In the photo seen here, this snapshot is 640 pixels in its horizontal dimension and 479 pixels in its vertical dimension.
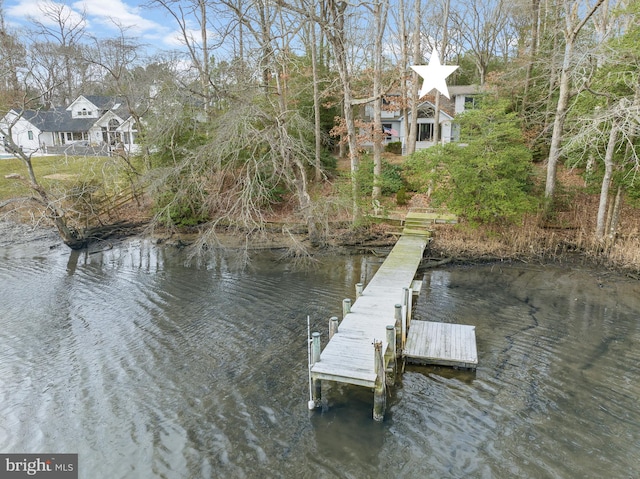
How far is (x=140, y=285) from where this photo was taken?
1314 centimetres

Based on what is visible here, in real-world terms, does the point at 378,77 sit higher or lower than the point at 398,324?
higher

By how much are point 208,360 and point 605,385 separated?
24.6 ft

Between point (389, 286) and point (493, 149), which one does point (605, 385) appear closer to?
point (389, 286)

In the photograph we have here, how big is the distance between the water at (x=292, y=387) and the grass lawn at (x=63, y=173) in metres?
6.70

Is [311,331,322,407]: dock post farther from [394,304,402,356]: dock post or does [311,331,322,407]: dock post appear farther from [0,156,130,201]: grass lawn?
[0,156,130,201]: grass lawn

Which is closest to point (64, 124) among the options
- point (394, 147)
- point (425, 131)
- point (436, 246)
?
point (394, 147)

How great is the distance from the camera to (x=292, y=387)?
25.1 ft

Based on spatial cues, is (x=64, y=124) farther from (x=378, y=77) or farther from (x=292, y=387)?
(x=292, y=387)

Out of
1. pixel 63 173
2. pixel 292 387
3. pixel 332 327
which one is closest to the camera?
pixel 292 387

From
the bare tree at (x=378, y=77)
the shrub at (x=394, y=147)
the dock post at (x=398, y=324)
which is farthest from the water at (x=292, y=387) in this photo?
the shrub at (x=394, y=147)

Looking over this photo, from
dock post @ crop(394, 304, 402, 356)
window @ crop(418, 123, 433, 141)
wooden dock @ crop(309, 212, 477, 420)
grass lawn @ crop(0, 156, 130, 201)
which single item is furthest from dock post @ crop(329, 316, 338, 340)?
window @ crop(418, 123, 433, 141)

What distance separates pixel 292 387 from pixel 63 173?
86.1 ft

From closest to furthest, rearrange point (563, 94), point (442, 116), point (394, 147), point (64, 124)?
point (563, 94)
point (394, 147)
point (442, 116)
point (64, 124)

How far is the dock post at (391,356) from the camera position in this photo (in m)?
7.54
